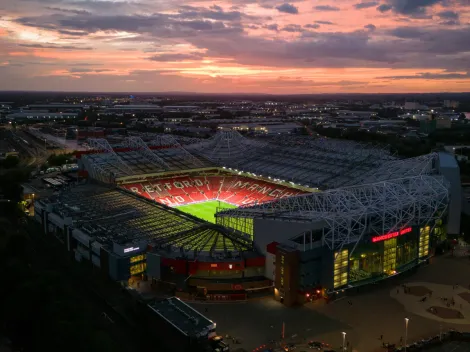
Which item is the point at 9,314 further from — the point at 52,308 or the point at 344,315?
the point at 344,315

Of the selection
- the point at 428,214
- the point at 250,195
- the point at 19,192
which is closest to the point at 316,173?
the point at 250,195

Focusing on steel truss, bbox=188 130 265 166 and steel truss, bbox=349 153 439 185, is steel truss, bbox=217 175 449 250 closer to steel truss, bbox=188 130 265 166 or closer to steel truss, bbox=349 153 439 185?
steel truss, bbox=349 153 439 185

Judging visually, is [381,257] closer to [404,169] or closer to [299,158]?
[404,169]

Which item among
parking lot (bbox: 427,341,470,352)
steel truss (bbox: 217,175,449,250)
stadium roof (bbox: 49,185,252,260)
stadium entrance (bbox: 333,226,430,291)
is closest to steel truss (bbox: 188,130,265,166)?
stadium roof (bbox: 49,185,252,260)

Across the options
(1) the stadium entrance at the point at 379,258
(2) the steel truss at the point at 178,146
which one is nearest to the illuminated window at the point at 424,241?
(1) the stadium entrance at the point at 379,258

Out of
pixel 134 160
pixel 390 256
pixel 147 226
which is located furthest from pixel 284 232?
pixel 134 160
